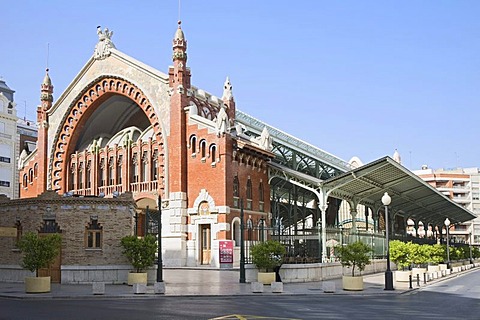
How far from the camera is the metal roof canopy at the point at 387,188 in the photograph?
145ft

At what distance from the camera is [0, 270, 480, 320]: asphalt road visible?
19281 mm

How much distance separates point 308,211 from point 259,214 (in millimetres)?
19924

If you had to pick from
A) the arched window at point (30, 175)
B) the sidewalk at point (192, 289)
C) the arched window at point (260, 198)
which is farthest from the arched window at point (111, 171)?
the sidewalk at point (192, 289)

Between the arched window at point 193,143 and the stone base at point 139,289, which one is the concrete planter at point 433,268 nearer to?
the arched window at point 193,143

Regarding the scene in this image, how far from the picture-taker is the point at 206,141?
162ft

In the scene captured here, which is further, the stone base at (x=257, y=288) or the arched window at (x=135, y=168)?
the arched window at (x=135, y=168)

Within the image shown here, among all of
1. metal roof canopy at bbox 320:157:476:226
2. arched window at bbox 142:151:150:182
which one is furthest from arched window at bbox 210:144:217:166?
metal roof canopy at bbox 320:157:476:226

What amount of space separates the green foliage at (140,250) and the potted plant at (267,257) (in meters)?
5.42

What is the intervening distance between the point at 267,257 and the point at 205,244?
660 inches

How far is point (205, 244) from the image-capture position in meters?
49.1

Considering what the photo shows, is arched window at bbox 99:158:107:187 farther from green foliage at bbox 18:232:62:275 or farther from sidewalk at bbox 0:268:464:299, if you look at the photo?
green foliage at bbox 18:232:62:275

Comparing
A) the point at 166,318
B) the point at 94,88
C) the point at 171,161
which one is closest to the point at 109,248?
the point at 166,318

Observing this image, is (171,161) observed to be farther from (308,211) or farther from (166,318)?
(166,318)

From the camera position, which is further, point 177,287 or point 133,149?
point 133,149
